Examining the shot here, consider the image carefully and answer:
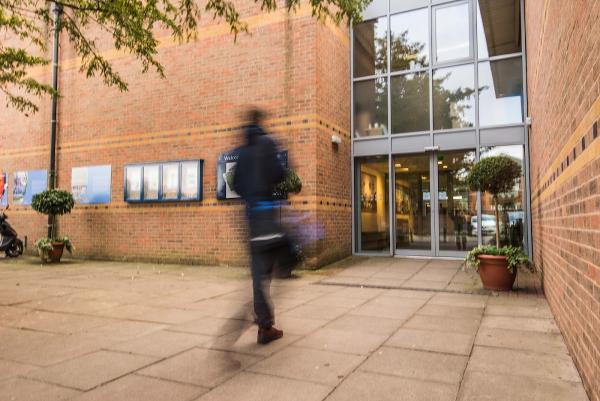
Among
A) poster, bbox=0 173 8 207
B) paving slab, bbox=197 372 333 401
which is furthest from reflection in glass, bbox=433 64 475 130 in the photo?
poster, bbox=0 173 8 207

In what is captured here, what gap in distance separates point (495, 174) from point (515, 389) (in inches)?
180

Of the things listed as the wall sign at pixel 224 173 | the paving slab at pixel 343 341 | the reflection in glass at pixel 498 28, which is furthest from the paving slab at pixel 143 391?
the reflection in glass at pixel 498 28

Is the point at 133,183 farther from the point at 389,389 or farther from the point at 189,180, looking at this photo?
the point at 389,389

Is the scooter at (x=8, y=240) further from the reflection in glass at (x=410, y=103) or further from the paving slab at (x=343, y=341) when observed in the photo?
the paving slab at (x=343, y=341)

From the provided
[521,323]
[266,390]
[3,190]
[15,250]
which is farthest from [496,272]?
[3,190]

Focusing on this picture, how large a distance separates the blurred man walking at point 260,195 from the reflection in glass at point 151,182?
7794mm

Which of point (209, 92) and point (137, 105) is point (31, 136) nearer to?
point (137, 105)

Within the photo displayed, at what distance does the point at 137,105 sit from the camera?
11.5 m

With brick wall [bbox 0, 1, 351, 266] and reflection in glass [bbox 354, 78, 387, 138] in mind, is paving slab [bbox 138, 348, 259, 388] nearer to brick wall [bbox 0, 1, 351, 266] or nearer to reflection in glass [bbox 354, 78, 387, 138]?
brick wall [bbox 0, 1, 351, 266]

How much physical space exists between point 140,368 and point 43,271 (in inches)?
290

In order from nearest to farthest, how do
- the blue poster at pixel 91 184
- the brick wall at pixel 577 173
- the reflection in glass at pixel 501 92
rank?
the brick wall at pixel 577 173 → the reflection in glass at pixel 501 92 → the blue poster at pixel 91 184

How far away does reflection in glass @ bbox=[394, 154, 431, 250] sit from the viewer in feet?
35.4

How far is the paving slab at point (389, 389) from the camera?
2.82 meters

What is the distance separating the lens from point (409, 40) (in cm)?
1116
